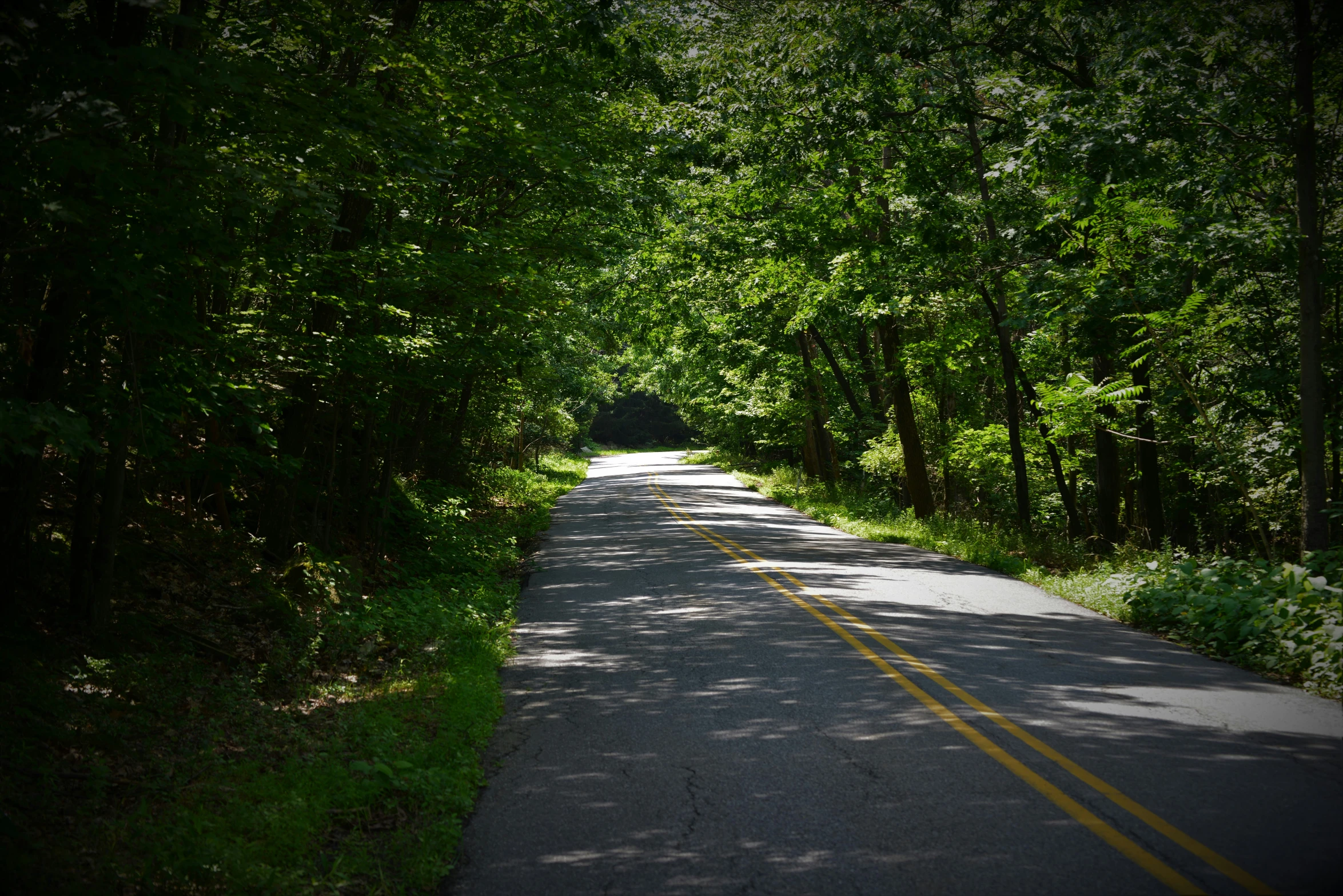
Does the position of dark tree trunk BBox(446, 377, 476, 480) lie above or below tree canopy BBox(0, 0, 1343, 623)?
below

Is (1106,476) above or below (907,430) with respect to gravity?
below

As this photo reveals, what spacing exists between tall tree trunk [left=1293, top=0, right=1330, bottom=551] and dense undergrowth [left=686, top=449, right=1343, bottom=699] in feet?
2.56

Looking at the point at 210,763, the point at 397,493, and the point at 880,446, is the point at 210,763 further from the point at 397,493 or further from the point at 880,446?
the point at 880,446

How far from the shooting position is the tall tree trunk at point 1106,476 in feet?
49.0

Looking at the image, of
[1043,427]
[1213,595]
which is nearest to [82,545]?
[1213,595]

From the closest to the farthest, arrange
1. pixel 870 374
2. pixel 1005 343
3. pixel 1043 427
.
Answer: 1. pixel 1005 343
2. pixel 1043 427
3. pixel 870 374

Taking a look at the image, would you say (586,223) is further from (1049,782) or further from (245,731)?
(1049,782)

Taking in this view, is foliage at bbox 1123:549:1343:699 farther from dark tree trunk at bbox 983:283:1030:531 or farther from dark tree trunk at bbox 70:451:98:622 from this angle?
dark tree trunk at bbox 70:451:98:622

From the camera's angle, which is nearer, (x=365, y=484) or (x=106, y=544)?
(x=106, y=544)

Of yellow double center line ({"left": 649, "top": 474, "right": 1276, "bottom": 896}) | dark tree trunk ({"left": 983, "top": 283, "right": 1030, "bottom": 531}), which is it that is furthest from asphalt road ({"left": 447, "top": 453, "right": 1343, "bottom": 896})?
dark tree trunk ({"left": 983, "top": 283, "right": 1030, "bottom": 531})

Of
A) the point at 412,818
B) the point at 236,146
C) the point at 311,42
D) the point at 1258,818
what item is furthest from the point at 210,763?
the point at 311,42

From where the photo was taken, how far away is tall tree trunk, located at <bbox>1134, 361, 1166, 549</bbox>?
539 inches

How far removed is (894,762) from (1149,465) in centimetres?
1170

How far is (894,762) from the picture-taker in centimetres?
521
